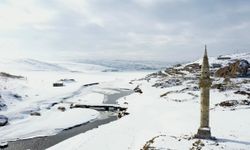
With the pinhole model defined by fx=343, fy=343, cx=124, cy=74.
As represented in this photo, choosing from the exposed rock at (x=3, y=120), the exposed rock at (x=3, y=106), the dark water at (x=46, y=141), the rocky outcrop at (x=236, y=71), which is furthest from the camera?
the rocky outcrop at (x=236, y=71)

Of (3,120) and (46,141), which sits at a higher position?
(3,120)

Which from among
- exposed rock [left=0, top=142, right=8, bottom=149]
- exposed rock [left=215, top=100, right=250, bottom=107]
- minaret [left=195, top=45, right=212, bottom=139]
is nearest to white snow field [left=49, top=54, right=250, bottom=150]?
exposed rock [left=215, top=100, right=250, bottom=107]

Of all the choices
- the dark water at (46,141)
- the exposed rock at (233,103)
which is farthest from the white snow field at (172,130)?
the dark water at (46,141)

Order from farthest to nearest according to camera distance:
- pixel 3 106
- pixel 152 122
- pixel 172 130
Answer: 1. pixel 3 106
2. pixel 152 122
3. pixel 172 130

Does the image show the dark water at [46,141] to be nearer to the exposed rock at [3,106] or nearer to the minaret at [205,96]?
the exposed rock at [3,106]

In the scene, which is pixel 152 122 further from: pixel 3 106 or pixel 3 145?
pixel 3 106

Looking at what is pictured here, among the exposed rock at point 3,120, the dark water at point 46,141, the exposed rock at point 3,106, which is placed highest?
the exposed rock at point 3,106

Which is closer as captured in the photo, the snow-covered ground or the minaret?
the minaret

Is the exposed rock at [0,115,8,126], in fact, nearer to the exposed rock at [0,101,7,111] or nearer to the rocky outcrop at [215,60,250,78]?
the exposed rock at [0,101,7,111]

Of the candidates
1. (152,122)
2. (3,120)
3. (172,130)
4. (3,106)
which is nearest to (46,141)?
(3,120)

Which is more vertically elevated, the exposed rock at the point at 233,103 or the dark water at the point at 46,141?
the exposed rock at the point at 233,103

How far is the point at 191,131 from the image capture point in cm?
4012

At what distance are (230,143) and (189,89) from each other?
4941cm

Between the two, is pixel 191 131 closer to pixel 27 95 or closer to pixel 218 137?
pixel 218 137
